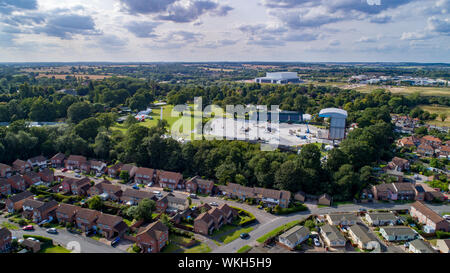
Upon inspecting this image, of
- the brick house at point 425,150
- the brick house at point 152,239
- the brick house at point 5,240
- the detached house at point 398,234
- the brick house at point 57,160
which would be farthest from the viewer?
the brick house at point 425,150

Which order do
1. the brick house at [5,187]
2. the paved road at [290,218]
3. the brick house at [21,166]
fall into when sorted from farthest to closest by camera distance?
the brick house at [21,166] < the brick house at [5,187] < the paved road at [290,218]

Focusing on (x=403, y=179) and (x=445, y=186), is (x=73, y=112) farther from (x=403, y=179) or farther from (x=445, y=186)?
(x=445, y=186)

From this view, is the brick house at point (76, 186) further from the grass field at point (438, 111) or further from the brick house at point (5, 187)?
the grass field at point (438, 111)

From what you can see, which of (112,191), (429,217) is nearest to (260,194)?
(429,217)

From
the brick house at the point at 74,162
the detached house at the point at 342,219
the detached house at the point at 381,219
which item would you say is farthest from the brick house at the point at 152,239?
the brick house at the point at 74,162

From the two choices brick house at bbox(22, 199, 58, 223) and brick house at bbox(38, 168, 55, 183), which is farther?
brick house at bbox(38, 168, 55, 183)

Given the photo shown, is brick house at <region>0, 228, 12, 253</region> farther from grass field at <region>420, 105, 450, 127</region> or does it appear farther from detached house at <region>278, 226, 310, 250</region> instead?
grass field at <region>420, 105, 450, 127</region>

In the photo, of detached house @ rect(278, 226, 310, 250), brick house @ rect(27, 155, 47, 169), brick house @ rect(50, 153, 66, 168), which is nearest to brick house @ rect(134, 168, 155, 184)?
brick house @ rect(50, 153, 66, 168)
